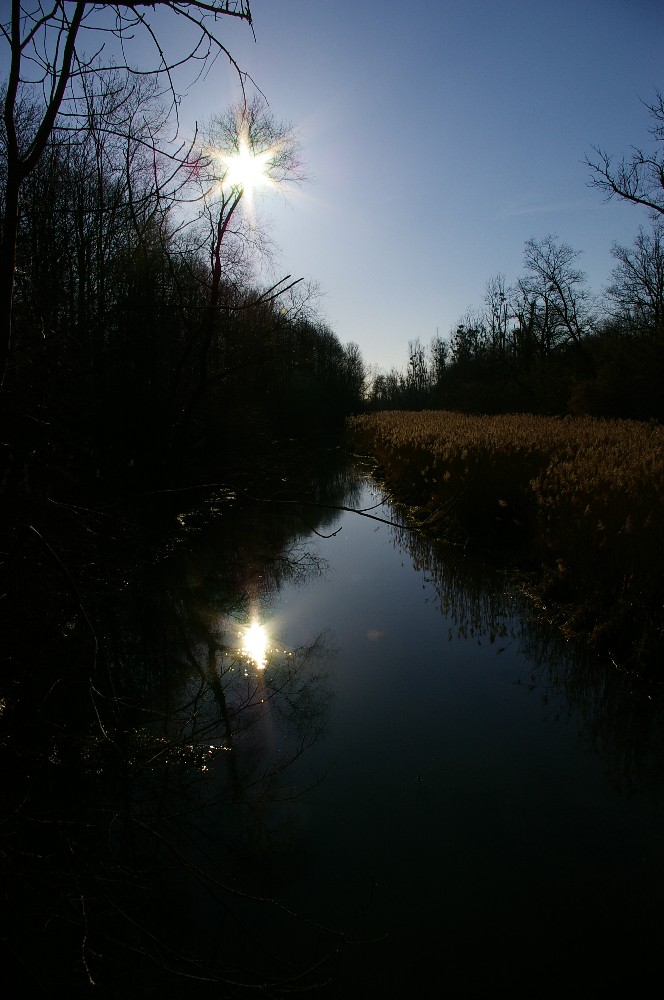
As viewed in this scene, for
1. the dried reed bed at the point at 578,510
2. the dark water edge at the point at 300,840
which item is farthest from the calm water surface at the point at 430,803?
the dried reed bed at the point at 578,510

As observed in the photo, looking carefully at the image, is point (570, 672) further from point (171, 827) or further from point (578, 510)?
point (171, 827)

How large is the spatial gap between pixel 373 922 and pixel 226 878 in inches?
26.7

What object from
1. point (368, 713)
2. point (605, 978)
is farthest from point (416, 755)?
point (605, 978)

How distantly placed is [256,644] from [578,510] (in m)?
3.67

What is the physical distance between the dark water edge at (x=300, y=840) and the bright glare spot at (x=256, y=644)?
15 centimetres

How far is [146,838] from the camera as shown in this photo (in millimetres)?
3023

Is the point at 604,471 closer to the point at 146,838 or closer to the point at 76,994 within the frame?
the point at 146,838

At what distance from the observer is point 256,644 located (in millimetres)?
5738

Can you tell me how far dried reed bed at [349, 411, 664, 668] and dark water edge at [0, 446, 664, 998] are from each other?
618mm

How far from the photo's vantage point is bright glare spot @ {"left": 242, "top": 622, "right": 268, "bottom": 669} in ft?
17.6

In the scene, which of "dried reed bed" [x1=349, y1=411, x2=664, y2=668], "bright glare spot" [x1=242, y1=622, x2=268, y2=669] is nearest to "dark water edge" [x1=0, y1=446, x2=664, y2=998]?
"bright glare spot" [x1=242, y1=622, x2=268, y2=669]

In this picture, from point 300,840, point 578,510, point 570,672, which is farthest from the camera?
point 578,510

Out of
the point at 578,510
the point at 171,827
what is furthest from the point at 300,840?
the point at 578,510

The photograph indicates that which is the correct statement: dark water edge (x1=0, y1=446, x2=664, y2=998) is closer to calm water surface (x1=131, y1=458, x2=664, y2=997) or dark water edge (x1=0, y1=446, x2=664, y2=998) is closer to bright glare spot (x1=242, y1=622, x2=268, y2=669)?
calm water surface (x1=131, y1=458, x2=664, y2=997)
